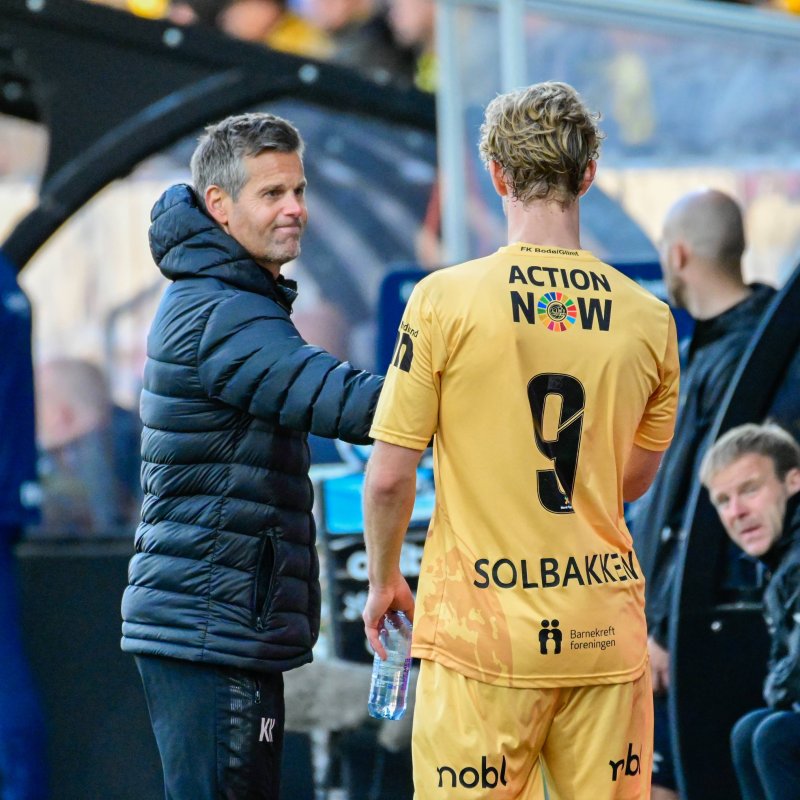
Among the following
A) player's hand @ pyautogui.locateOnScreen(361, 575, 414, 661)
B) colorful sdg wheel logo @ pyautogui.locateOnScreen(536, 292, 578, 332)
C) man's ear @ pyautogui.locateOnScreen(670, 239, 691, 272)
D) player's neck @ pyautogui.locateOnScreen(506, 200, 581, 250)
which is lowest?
player's hand @ pyautogui.locateOnScreen(361, 575, 414, 661)

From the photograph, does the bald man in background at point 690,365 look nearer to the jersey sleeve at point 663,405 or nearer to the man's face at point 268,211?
the jersey sleeve at point 663,405

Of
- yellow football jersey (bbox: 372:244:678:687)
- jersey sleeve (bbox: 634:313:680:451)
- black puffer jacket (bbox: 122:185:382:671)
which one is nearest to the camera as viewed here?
yellow football jersey (bbox: 372:244:678:687)

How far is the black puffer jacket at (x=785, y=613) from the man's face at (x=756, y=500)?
2 centimetres

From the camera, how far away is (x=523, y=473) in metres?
2.22

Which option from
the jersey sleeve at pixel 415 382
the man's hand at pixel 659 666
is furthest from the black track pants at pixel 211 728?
the man's hand at pixel 659 666

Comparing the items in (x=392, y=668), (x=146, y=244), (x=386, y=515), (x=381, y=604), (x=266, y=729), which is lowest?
(x=266, y=729)

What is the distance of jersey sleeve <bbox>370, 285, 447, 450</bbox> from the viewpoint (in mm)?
2203

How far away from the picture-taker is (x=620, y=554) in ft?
7.62

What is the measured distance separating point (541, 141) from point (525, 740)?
3.05ft

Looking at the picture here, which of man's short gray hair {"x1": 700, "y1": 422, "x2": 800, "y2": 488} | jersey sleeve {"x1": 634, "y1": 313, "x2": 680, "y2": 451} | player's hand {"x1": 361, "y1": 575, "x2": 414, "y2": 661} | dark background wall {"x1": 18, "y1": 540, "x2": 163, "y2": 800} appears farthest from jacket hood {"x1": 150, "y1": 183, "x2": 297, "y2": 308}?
dark background wall {"x1": 18, "y1": 540, "x2": 163, "y2": 800}

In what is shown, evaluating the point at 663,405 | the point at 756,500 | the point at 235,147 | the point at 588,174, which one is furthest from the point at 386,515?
the point at 756,500

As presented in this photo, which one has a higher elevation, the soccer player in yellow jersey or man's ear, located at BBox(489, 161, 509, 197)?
man's ear, located at BBox(489, 161, 509, 197)

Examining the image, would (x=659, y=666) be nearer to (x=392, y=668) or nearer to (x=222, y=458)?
(x=392, y=668)

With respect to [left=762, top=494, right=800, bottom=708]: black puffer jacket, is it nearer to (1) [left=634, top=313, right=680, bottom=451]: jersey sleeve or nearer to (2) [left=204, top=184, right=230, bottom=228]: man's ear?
(1) [left=634, top=313, right=680, bottom=451]: jersey sleeve
